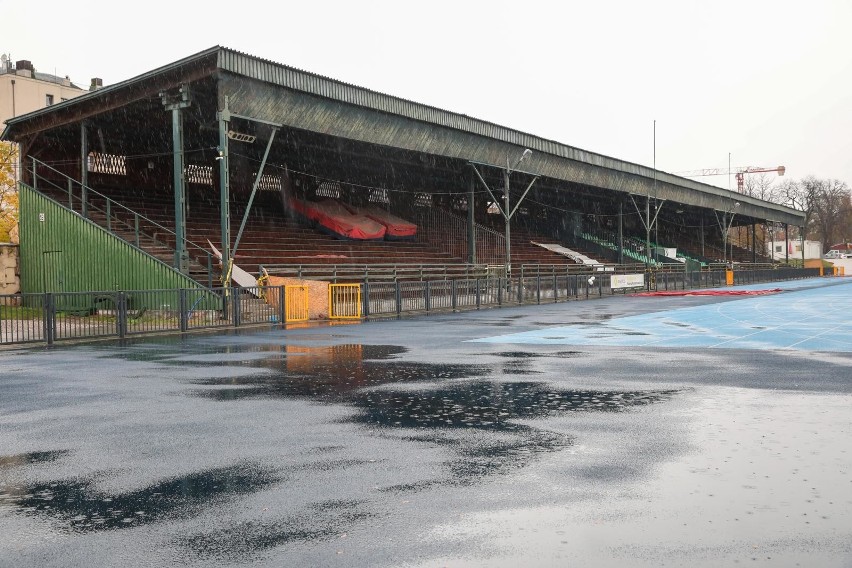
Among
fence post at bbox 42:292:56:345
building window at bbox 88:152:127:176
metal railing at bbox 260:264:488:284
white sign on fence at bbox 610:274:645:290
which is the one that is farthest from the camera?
white sign on fence at bbox 610:274:645:290

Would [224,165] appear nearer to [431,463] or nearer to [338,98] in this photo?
[338,98]

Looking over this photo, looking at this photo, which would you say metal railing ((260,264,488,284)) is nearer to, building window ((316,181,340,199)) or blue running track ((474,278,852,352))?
building window ((316,181,340,199))

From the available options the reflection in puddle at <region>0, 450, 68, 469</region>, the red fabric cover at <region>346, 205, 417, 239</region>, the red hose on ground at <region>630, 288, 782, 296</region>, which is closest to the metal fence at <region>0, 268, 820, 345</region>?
the red fabric cover at <region>346, 205, 417, 239</region>

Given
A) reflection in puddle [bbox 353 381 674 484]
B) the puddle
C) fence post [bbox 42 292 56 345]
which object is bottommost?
reflection in puddle [bbox 353 381 674 484]

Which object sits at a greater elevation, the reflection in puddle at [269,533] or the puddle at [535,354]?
the puddle at [535,354]

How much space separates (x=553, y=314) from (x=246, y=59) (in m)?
14.4

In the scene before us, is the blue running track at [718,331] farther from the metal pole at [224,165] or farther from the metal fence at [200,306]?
the metal pole at [224,165]

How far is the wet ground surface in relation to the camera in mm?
5043

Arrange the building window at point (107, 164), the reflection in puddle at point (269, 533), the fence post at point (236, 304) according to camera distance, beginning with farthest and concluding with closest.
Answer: the building window at point (107, 164) < the fence post at point (236, 304) < the reflection in puddle at point (269, 533)

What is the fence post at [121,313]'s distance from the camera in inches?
848

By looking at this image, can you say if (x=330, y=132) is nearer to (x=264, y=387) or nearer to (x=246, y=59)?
(x=246, y=59)

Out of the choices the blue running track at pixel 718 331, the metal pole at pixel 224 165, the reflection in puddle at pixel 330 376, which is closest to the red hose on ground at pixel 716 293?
the blue running track at pixel 718 331

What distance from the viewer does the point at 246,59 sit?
27.1m

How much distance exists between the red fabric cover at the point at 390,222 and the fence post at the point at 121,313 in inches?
938
